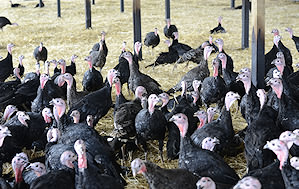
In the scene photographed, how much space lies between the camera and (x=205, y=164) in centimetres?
386

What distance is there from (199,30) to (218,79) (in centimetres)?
597

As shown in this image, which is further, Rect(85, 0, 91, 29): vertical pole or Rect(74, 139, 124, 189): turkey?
Rect(85, 0, 91, 29): vertical pole

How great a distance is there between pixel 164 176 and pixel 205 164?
475 millimetres

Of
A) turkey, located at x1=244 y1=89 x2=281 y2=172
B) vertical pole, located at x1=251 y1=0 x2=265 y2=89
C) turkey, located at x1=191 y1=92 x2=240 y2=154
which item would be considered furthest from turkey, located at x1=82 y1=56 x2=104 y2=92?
turkey, located at x1=244 y1=89 x2=281 y2=172

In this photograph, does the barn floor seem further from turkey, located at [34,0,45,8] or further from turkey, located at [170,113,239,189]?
turkey, located at [170,113,239,189]

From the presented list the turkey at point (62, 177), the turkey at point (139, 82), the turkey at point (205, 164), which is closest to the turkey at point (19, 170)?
the turkey at point (62, 177)

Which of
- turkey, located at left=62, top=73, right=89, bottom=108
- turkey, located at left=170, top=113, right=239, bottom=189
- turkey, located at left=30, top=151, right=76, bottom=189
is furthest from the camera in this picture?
turkey, located at left=62, top=73, right=89, bottom=108

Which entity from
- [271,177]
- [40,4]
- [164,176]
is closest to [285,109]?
[271,177]

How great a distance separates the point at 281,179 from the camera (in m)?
3.49

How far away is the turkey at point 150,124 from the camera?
4.76m

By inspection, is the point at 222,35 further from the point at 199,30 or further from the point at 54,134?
the point at 54,134

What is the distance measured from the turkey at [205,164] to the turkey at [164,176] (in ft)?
0.79

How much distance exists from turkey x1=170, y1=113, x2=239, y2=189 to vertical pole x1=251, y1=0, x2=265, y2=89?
2318mm

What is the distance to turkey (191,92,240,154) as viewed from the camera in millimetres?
4578
